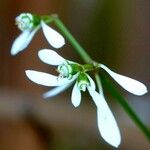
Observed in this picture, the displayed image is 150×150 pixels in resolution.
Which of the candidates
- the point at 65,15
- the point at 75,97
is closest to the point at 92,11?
the point at 65,15

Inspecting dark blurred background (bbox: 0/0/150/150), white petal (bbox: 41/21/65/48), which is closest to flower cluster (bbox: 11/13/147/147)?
white petal (bbox: 41/21/65/48)

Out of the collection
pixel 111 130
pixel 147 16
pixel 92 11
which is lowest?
pixel 111 130

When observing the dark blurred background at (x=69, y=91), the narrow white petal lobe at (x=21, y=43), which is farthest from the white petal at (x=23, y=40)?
the dark blurred background at (x=69, y=91)

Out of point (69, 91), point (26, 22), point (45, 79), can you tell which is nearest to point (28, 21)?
point (26, 22)

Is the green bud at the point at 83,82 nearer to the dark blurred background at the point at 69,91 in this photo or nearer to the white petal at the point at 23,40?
the white petal at the point at 23,40

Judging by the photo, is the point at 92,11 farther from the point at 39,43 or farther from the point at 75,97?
the point at 75,97

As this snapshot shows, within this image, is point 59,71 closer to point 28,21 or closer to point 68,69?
point 68,69
